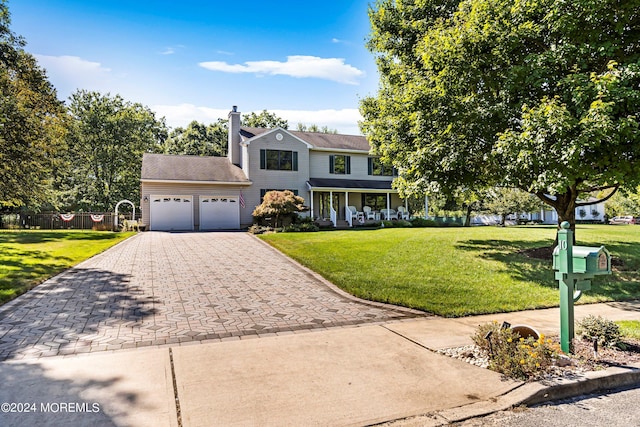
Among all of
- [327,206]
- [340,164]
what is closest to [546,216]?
[340,164]

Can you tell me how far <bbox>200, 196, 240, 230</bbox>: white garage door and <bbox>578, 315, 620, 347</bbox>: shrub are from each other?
858 inches

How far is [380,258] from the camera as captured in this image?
1166 cm

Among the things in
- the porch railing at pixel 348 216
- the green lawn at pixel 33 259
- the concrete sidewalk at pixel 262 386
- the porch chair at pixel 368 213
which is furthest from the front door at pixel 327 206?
the concrete sidewalk at pixel 262 386

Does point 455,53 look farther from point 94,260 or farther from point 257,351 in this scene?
point 94,260

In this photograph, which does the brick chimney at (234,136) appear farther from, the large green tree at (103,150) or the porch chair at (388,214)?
the large green tree at (103,150)

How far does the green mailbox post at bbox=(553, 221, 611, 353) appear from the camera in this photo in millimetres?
4316

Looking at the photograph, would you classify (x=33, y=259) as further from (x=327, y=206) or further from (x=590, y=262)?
(x=327, y=206)

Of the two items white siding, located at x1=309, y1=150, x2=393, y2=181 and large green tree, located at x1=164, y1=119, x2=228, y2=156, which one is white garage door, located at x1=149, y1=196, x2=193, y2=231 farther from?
large green tree, located at x1=164, y1=119, x2=228, y2=156

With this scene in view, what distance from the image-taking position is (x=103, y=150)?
114 feet

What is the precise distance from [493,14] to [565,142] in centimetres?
404

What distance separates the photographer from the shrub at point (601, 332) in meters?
4.66

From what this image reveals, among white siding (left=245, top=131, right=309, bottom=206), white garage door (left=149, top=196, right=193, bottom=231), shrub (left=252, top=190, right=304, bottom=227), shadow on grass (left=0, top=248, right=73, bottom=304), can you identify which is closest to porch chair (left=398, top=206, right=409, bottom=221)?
white siding (left=245, top=131, right=309, bottom=206)

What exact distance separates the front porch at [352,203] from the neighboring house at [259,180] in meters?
0.07

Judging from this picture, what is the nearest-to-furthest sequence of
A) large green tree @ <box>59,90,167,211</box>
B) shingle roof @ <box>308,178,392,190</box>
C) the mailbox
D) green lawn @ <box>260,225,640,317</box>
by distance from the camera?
the mailbox → green lawn @ <box>260,225,640,317</box> → shingle roof @ <box>308,178,392,190</box> → large green tree @ <box>59,90,167,211</box>
